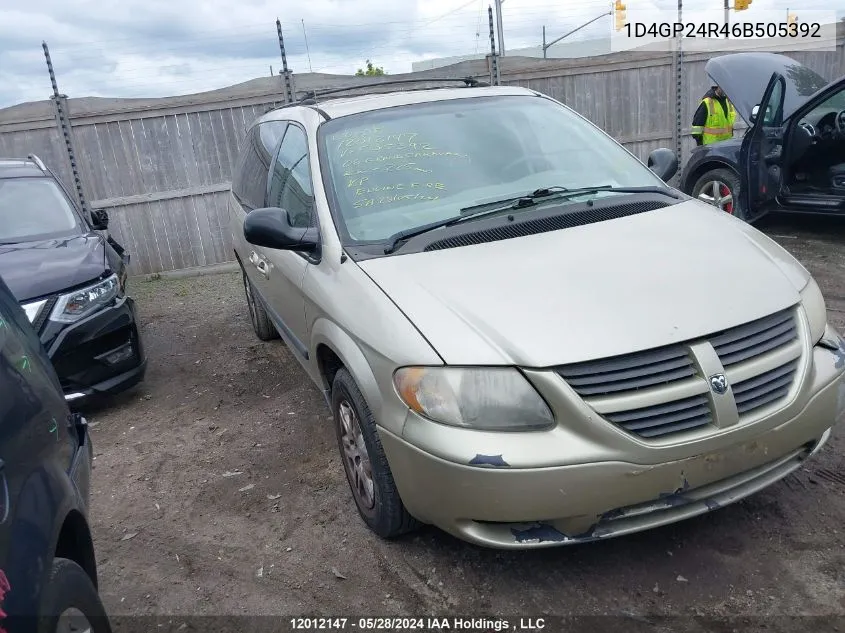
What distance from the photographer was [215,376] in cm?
538

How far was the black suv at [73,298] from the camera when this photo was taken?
4.28 m

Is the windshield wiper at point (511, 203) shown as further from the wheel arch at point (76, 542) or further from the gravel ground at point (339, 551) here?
the wheel arch at point (76, 542)

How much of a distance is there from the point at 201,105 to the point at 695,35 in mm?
7348

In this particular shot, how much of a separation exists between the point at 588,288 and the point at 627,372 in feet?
1.29

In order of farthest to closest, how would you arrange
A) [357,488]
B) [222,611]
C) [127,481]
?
[127,481], [357,488], [222,611]

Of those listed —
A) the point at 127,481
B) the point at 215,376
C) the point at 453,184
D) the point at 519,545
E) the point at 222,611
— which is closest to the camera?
the point at 519,545

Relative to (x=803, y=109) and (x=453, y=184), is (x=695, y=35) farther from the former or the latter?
(x=453, y=184)

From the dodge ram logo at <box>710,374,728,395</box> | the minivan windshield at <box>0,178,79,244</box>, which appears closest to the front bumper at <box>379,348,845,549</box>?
the dodge ram logo at <box>710,374,728,395</box>

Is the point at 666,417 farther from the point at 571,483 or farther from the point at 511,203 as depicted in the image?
the point at 511,203

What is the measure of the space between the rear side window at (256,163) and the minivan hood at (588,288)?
1873 mm

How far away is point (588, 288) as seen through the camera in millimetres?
2537

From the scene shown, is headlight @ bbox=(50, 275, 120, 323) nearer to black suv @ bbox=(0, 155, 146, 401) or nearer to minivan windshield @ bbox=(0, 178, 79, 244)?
black suv @ bbox=(0, 155, 146, 401)

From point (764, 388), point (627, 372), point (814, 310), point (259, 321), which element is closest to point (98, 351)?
point (259, 321)

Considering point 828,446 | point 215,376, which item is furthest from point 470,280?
point 215,376
